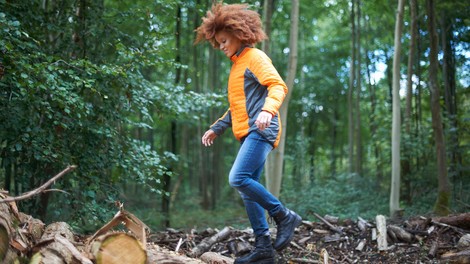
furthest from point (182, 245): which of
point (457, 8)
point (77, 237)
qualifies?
point (457, 8)

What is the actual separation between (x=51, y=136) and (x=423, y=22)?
10.5 m

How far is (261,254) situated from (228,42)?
1780 millimetres

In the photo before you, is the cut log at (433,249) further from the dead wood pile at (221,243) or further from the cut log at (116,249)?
the cut log at (116,249)

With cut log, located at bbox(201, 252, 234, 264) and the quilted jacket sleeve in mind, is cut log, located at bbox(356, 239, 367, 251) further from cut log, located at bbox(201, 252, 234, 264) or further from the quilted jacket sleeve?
the quilted jacket sleeve

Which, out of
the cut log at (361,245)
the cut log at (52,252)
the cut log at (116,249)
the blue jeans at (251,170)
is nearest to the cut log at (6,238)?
the cut log at (52,252)

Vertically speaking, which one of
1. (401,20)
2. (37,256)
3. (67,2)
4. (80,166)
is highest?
(401,20)

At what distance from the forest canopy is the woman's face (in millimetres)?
1370

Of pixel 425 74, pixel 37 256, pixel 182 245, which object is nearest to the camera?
pixel 37 256

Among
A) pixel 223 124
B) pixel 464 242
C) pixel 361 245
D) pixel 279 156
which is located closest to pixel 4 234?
pixel 223 124

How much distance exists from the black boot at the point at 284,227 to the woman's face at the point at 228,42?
55.0 inches

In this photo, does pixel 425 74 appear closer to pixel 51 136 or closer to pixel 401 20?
pixel 401 20

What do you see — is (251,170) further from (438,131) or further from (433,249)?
(438,131)

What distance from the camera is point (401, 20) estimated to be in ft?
29.6

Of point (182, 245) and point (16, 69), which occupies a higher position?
point (16, 69)
